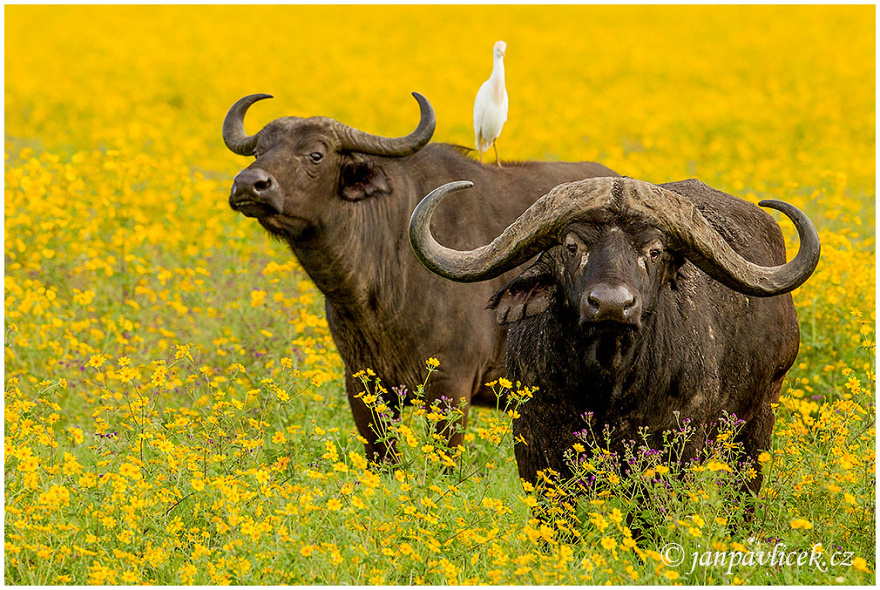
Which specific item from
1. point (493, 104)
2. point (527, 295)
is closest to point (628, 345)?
point (527, 295)

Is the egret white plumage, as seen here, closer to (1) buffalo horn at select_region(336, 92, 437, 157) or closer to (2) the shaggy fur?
(1) buffalo horn at select_region(336, 92, 437, 157)

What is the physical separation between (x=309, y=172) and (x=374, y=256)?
600 millimetres

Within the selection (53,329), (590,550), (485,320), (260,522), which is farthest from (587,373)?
(53,329)

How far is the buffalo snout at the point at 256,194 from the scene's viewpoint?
20.5 ft

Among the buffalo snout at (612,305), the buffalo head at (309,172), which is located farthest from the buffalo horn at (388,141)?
the buffalo snout at (612,305)

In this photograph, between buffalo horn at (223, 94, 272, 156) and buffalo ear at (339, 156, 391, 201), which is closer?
buffalo ear at (339, 156, 391, 201)

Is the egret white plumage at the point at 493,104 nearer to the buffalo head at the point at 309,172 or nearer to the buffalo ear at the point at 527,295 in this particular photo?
the buffalo head at the point at 309,172

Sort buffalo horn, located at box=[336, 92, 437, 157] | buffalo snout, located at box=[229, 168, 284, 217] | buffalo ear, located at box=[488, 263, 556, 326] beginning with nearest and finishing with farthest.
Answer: buffalo ear, located at box=[488, 263, 556, 326], buffalo snout, located at box=[229, 168, 284, 217], buffalo horn, located at box=[336, 92, 437, 157]

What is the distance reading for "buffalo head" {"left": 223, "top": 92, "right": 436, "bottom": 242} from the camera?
6.33 metres

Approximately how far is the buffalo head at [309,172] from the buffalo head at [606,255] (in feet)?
5.40

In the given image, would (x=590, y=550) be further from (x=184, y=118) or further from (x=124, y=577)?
(x=184, y=118)

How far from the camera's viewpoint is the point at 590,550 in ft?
14.9

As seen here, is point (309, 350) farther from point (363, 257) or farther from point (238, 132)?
point (238, 132)

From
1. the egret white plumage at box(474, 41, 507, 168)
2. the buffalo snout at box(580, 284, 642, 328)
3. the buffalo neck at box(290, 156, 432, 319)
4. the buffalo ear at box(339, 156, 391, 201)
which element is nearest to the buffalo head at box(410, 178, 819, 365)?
the buffalo snout at box(580, 284, 642, 328)
